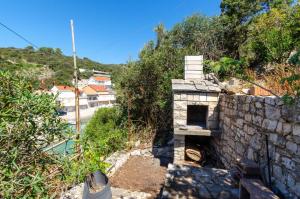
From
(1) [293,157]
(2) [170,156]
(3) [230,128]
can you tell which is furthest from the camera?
(2) [170,156]

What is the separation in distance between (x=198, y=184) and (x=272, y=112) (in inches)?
69.0

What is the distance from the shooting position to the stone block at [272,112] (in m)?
2.69

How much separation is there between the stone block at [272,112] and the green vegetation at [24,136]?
8.73 ft

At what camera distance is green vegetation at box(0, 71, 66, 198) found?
1.55 m

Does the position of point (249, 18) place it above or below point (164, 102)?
above

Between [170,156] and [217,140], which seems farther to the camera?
[170,156]

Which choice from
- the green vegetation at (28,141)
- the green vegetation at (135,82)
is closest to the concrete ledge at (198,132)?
the green vegetation at (135,82)

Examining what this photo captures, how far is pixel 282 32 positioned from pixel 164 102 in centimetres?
526

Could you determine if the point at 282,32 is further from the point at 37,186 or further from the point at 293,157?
the point at 37,186

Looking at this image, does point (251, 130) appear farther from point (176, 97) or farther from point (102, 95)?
point (102, 95)

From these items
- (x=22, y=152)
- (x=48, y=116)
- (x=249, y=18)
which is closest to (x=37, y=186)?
(x=22, y=152)

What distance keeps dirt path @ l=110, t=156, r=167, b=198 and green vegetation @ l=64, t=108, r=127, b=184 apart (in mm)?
534

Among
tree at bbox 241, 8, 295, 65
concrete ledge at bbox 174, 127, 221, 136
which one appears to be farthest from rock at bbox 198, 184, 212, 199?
tree at bbox 241, 8, 295, 65

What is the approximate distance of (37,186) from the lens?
164 cm
